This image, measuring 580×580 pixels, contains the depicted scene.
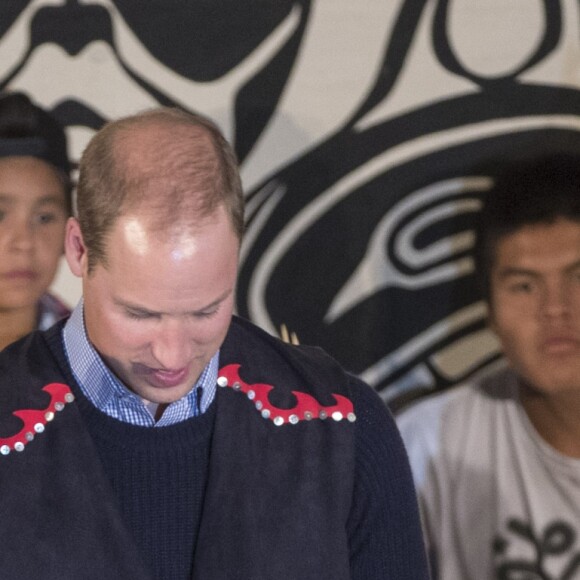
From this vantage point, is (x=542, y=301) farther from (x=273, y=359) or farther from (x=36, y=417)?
(x=36, y=417)

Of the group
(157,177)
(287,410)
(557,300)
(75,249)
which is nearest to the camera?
(157,177)

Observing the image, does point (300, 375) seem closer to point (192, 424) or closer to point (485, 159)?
point (192, 424)

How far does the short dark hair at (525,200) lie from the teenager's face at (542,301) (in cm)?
2

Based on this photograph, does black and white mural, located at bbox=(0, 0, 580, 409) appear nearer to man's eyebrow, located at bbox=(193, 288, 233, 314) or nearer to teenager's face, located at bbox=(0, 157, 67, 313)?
teenager's face, located at bbox=(0, 157, 67, 313)

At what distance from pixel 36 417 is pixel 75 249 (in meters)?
0.20

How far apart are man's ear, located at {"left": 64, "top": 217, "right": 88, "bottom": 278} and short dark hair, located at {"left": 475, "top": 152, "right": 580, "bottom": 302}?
962 millimetres

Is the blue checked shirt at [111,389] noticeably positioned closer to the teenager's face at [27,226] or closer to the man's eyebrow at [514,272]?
the teenager's face at [27,226]

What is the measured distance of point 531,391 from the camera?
1.97 meters

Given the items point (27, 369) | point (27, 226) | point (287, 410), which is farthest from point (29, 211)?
point (287, 410)

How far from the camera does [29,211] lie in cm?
195

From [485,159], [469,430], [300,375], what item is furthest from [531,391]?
[300,375]

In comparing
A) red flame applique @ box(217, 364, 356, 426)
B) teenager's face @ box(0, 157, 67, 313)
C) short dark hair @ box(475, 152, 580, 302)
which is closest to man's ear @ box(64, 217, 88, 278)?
red flame applique @ box(217, 364, 356, 426)

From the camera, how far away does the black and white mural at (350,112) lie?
1.96 m

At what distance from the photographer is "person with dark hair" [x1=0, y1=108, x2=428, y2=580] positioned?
114 cm
